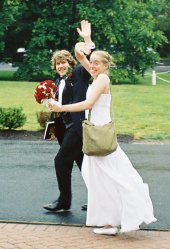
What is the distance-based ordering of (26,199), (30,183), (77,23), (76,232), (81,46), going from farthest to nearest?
(77,23), (30,183), (26,199), (81,46), (76,232)

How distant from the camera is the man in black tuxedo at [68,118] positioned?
23.0 ft

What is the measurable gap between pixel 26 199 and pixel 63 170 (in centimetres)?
103

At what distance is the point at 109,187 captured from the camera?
6.25 m

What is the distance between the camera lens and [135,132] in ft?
48.4

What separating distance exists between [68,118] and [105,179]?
1117 millimetres

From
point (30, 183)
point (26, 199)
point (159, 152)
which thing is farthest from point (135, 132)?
point (26, 199)

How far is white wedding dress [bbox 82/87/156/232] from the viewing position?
6184 mm

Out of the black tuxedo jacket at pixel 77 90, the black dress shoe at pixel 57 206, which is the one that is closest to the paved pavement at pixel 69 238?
the black dress shoe at pixel 57 206

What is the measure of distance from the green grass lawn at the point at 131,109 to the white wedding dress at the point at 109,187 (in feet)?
25.3

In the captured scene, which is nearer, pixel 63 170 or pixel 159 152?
pixel 63 170

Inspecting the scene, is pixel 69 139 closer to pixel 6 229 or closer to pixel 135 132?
pixel 6 229

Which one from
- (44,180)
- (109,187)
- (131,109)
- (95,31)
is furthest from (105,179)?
(95,31)

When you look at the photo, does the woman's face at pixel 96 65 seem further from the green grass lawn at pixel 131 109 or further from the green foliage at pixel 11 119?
the green foliage at pixel 11 119

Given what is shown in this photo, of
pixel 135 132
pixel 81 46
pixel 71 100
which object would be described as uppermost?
pixel 81 46
